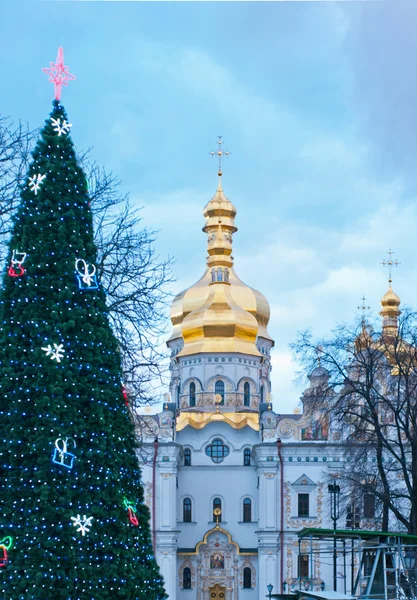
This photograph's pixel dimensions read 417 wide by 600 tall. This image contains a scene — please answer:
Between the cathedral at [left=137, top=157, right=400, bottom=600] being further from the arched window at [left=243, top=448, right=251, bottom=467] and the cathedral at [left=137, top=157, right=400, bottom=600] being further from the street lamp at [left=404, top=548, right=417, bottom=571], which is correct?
the street lamp at [left=404, top=548, right=417, bottom=571]

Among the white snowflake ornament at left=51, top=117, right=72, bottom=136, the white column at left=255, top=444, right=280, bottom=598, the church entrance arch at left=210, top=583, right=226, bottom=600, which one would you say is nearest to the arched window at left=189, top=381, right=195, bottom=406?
the white column at left=255, top=444, right=280, bottom=598

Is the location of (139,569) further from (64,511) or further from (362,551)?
(362,551)

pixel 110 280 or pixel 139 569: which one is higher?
pixel 110 280

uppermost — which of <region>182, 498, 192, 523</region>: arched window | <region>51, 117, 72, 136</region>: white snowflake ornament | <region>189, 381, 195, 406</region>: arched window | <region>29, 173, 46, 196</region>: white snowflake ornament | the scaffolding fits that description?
<region>189, 381, 195, 406</region>: arched window

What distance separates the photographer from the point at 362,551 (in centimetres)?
1967

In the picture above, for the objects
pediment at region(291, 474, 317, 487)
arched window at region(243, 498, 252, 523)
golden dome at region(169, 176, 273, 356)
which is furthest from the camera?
golden dome at region(169, 176, 273, 356)

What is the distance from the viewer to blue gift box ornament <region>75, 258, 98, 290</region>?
1377 centimetres

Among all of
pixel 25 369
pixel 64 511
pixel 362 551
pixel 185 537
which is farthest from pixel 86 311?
pixel 185 537

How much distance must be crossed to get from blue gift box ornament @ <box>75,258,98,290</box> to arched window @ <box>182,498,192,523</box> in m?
41.2

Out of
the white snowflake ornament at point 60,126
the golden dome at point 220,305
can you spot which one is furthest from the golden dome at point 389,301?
the white snowflake ornament at point 60,126

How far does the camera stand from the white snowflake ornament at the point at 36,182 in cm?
1398

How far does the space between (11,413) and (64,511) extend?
1.35 meters

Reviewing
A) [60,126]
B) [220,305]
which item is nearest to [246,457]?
[220,305]

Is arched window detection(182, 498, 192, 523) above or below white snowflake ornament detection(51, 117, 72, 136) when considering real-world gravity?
below
